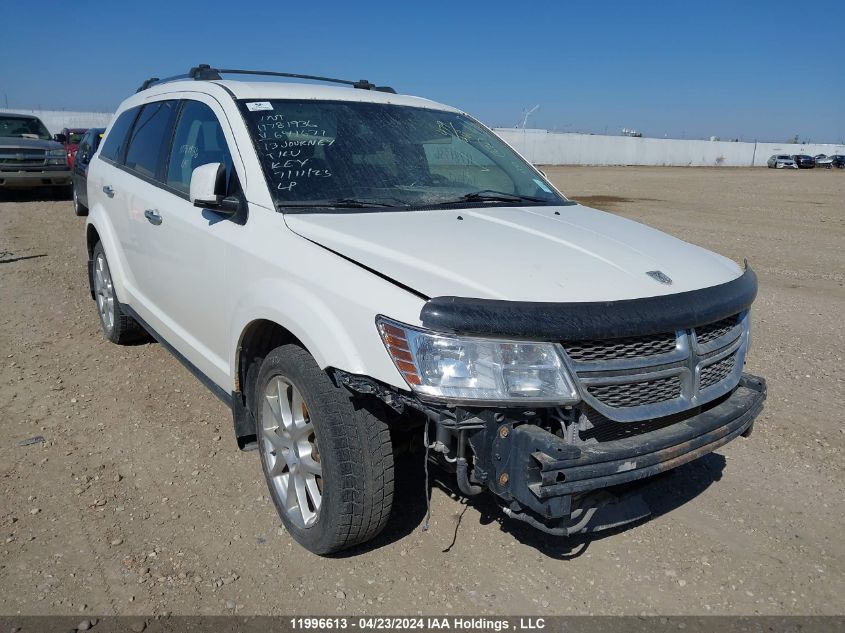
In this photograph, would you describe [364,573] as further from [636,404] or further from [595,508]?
[636,404]

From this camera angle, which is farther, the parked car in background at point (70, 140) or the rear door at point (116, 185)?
the parked car in background at point (70, 140)

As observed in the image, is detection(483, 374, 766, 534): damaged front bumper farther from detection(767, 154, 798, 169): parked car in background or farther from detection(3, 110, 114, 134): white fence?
detection(767, 154, 798, 169): parked car in background

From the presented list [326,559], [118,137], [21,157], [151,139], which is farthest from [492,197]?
[21,157]

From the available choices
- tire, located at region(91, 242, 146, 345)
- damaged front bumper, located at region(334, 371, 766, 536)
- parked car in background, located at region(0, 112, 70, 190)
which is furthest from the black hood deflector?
parked car in background, located at region(0, 112, 70, 190)

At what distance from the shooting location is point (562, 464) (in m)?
2.32

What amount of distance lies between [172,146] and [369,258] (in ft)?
7.17

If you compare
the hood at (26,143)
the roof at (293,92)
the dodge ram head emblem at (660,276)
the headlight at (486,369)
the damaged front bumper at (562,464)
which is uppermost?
the roof at (293,92)

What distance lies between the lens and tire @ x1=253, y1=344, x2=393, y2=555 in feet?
8.80

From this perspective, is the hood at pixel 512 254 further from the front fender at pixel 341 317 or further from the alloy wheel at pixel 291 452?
the alloy wheel at pixel 291 452

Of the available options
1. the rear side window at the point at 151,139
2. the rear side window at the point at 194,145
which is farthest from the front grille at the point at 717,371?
the rear side window at the point at 151,139

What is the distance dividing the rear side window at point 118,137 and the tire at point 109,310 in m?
0.71

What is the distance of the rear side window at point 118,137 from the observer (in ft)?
17.4

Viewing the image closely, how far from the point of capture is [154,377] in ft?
16.6

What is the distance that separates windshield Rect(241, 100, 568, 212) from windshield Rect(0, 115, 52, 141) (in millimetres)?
15001
